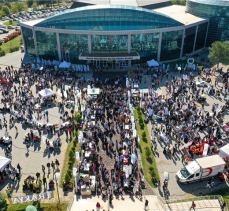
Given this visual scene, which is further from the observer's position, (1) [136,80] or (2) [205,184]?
(1) [136,80]

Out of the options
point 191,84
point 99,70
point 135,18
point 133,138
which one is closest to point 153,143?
point 133,138

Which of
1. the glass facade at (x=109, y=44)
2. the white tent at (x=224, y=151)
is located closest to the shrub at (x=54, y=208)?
the white tent at (x=224, y=151)

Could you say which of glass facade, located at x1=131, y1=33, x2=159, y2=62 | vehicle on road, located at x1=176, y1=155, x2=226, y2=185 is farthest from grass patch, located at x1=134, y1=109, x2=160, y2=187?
glass facade, located at x1=131, y1=33, x2=159, y2=62

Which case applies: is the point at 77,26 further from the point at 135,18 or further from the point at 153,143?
the point at 153,143

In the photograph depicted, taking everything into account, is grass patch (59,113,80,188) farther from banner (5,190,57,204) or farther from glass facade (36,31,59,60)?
glass facade (36,31,59,60)

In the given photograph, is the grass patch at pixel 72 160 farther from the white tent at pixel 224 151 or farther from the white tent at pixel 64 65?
the white tent at pixel 64 65

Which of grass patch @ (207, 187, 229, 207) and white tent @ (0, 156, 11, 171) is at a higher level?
white tent @ (0, 156, 11, 171)

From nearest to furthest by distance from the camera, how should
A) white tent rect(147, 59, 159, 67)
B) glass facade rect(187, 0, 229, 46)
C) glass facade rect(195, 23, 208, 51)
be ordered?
white tent rect(147, 59, 159, 67) → glass facade rect(187, 0, 229, 46) → glass facade rect(195, 23, 208, 51)
